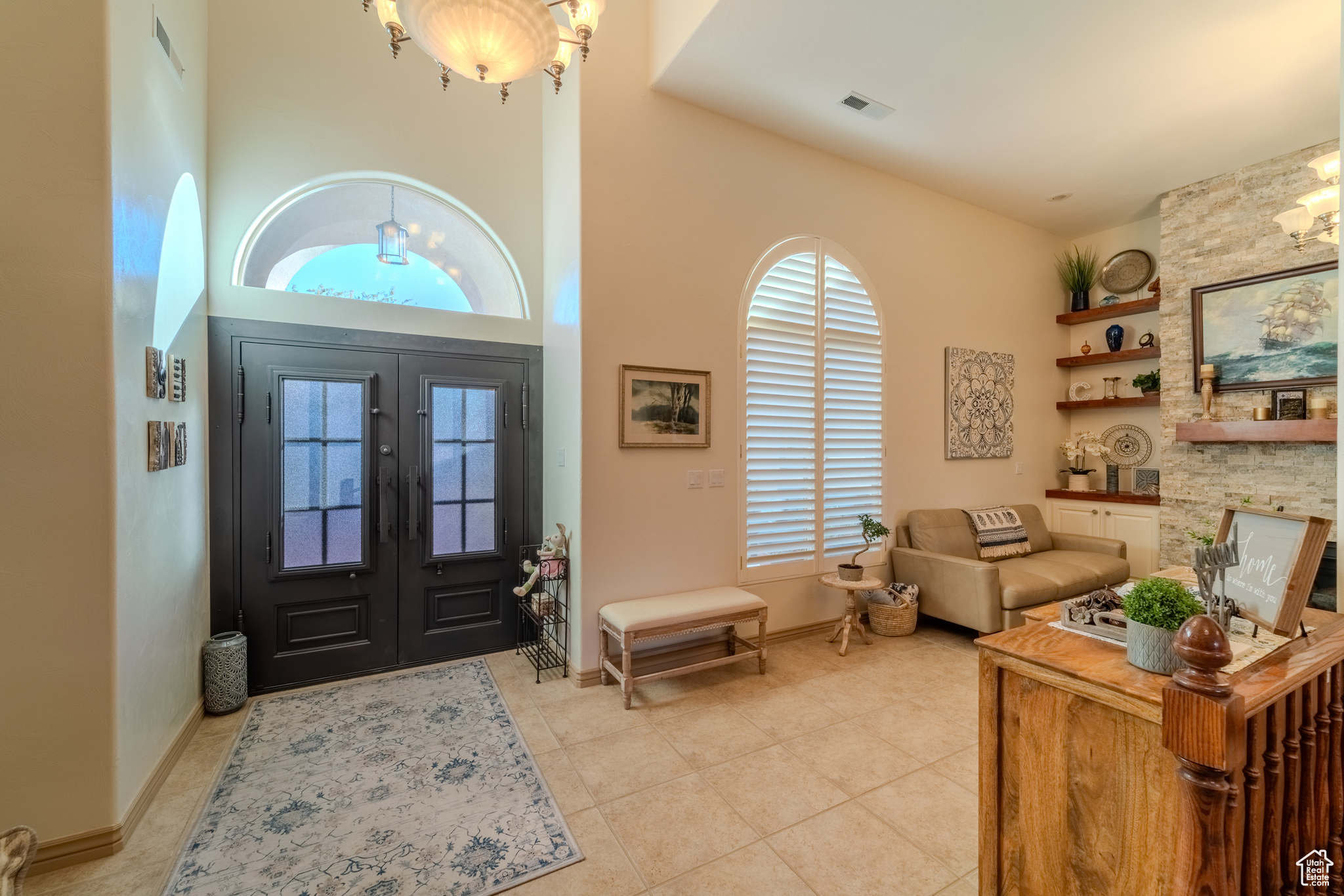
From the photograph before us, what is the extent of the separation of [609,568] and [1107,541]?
443cm

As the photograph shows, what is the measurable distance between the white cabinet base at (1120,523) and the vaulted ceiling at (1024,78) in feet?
9.31

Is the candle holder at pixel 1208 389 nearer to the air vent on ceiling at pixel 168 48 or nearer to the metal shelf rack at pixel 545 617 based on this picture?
the metal shelf rack at pixel 545 617

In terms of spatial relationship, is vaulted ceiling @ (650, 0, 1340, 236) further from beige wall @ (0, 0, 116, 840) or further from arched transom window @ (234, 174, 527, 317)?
beige wall @ (0, 0, 116, 840)

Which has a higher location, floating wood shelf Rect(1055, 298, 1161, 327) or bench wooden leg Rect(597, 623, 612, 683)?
floating wood shelf Rect(1055, 298, 1161, 327)

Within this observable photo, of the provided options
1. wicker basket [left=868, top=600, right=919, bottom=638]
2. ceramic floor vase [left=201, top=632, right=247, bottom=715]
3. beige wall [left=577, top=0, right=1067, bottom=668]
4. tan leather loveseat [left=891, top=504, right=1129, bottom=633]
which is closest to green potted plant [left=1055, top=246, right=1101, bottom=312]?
beige wall [left=577, top=0, right=1067, bottom=668]

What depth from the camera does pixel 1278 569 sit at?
4.55ft

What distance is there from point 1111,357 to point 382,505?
6.44 meters

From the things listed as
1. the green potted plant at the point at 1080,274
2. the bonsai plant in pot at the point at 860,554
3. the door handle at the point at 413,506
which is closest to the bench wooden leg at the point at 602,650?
the door handle at the point at 413,506

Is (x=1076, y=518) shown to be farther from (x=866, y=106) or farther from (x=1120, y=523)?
(x=866, y=106)

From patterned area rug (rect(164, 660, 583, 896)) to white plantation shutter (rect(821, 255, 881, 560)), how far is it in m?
2.66

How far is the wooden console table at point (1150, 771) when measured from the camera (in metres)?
0.96

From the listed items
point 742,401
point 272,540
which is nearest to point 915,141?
point 742,401

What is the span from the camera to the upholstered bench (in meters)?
2.93

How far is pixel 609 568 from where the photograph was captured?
3.25 m
